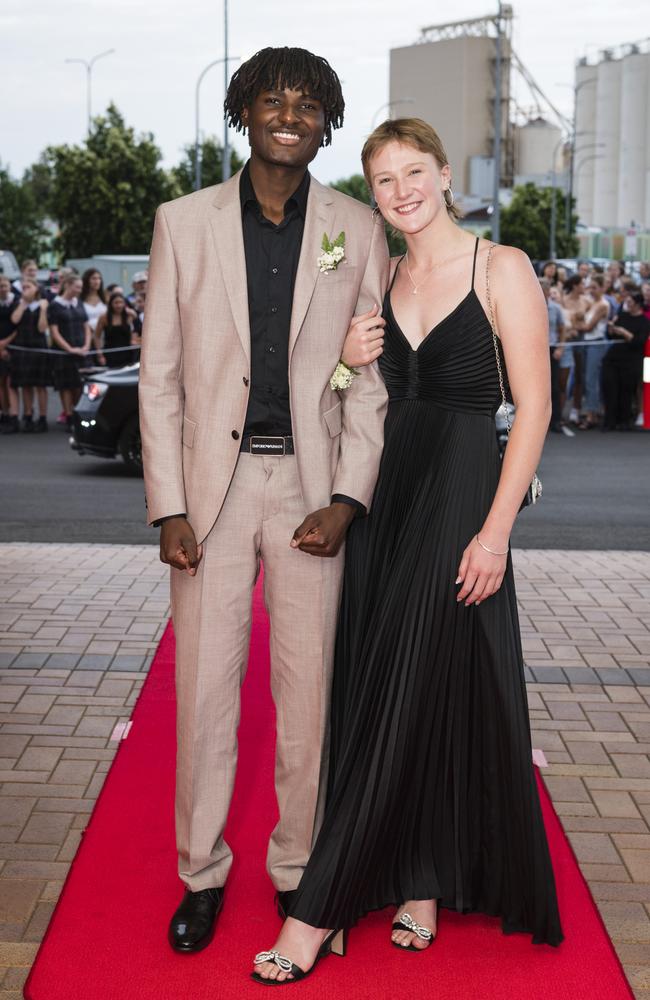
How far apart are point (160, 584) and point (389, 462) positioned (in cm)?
434

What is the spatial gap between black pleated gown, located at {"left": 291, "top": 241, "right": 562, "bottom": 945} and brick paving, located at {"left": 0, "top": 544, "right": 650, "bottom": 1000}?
408 millimetres

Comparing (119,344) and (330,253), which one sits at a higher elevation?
(330,253)

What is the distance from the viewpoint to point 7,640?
247 inches

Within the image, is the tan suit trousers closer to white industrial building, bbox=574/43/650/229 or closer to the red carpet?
the red carpet

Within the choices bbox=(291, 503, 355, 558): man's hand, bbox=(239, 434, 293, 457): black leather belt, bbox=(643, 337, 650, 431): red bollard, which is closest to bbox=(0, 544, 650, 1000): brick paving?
bbox=(643, 337, 650, 431): red bollard

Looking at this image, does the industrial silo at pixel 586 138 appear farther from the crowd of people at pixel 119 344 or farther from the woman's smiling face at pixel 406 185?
the woman's smiling face at pixel 406 185

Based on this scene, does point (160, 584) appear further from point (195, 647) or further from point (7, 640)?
point (195, 647)

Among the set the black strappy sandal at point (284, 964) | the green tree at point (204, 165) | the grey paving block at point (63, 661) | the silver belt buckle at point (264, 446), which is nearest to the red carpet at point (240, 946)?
the black strappy sandal at point (284, 964)

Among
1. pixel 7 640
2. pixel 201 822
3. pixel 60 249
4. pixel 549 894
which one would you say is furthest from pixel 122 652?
pixel 60 249

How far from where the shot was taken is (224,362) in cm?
315

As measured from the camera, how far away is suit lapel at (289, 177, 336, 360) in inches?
124

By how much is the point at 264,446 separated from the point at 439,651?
0.68 metres

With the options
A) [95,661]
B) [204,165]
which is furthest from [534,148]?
[95,661]

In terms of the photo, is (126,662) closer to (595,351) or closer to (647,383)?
(647,383)
